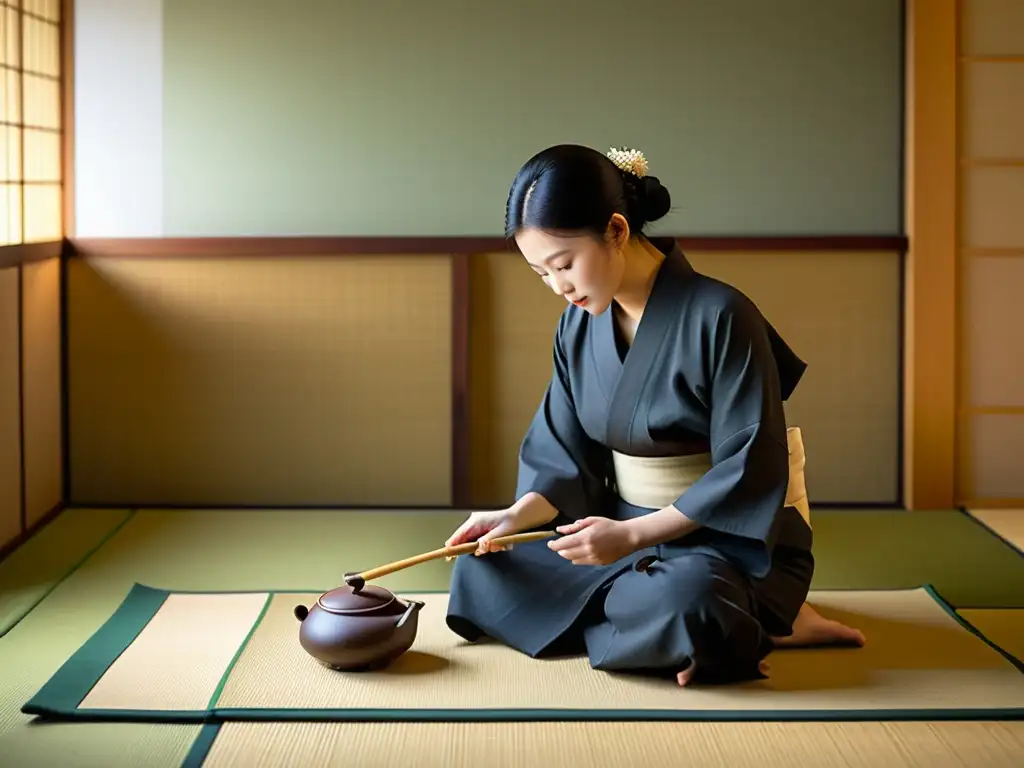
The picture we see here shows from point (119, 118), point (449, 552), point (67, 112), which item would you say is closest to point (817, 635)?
point (449, 552)

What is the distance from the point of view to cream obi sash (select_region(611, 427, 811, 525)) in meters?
3.20

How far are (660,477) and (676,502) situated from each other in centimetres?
17

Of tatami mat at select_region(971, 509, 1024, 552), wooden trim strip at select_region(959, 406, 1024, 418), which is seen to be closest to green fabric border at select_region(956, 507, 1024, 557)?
tatami mat at select_region(971, 509, 1024, 552)

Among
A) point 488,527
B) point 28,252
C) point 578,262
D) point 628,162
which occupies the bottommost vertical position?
point 488,527

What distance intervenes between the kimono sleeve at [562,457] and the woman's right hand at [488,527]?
0.11 m

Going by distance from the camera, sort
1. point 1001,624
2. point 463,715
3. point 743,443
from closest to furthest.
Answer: point 463,715
point 743,443
point 1001,624

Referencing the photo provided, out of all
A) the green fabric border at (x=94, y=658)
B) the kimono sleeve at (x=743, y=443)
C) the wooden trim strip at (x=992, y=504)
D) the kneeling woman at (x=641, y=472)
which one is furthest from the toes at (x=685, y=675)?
the wooden trim strip at (x=992, y=504)

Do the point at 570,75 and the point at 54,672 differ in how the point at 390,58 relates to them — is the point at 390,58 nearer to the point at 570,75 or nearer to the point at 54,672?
the point at 570,75

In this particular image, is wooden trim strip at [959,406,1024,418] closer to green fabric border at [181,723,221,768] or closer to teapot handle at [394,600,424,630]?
teapot handle at [394,600,424,630]

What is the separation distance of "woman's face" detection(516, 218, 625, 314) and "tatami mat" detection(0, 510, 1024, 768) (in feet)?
3.05

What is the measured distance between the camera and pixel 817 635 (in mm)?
3232

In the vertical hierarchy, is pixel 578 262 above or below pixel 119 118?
below

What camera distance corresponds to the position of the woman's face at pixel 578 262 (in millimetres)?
2949

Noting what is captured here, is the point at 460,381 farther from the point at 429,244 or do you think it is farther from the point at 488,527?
the point at 488,527
